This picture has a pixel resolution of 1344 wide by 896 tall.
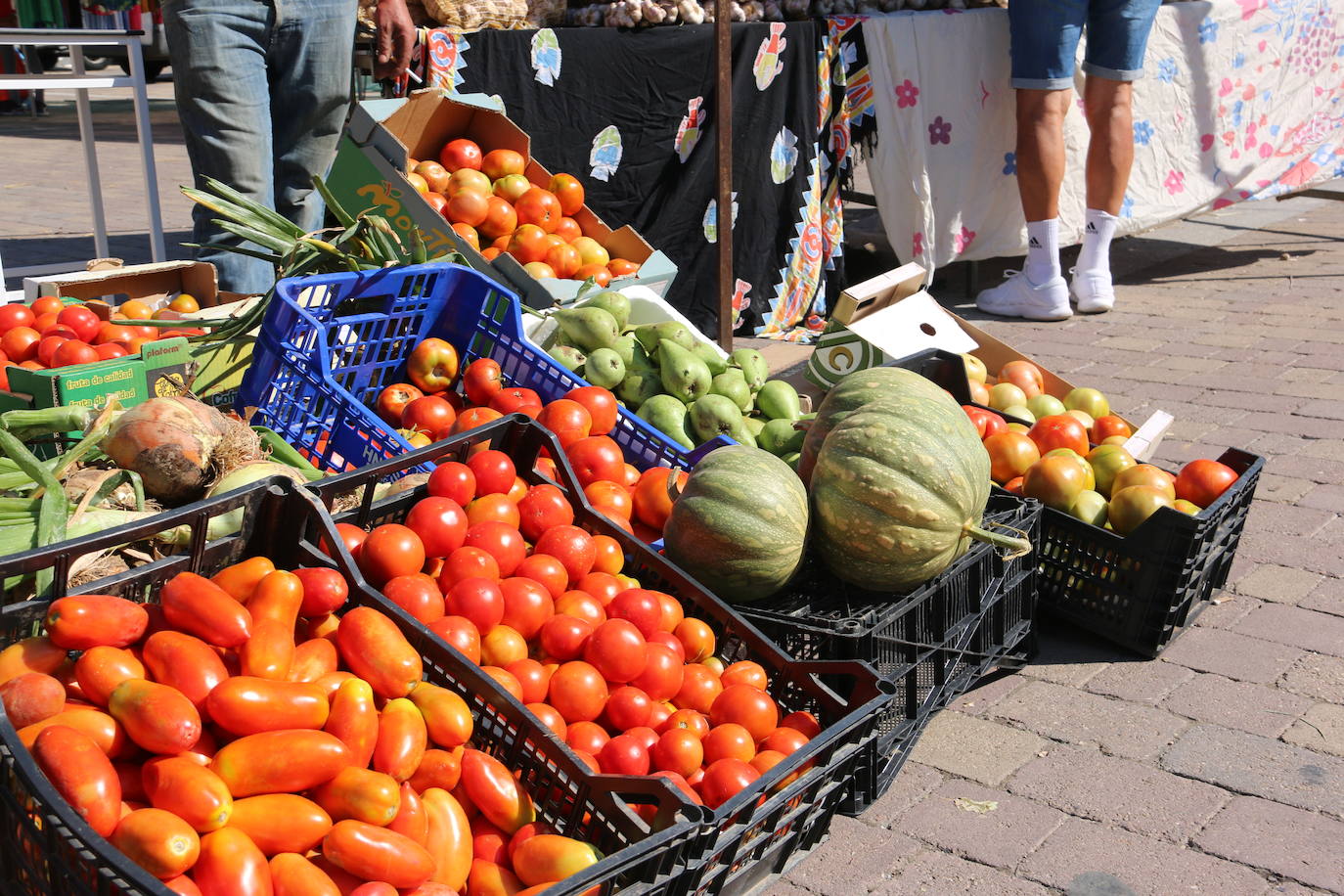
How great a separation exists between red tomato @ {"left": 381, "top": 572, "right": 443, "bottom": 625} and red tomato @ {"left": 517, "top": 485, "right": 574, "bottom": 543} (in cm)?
42

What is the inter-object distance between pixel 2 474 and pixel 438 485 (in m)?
0.95

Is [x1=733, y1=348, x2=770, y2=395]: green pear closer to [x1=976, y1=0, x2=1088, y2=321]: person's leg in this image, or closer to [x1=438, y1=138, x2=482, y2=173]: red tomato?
[x1=438, y1=138, x2=482, y2=173]: red tomato

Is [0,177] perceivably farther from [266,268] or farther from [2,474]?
[2,474]

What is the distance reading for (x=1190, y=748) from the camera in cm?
280

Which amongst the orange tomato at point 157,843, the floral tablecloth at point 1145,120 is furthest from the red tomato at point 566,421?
the floral tablecloth at point 1145,120

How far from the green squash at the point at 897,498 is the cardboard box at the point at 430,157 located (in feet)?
6.04

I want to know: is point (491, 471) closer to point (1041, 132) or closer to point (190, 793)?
point (190, 793)

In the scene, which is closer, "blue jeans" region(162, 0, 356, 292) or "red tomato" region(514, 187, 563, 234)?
"blue jeans" region(162, 0, 356, 292)

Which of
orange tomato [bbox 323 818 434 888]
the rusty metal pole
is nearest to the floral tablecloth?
the rusty metal pole

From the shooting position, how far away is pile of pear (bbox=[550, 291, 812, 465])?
3.54m

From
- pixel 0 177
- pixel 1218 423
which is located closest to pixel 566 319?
pixel 1218 423

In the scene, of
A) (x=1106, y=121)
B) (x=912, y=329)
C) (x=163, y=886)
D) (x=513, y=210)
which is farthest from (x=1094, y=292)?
(x=163, y=886)

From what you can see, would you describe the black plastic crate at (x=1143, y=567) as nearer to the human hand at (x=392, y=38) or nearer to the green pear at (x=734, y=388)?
the green pear at (x=734, y=388)

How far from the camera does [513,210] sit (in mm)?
4895
